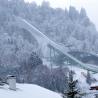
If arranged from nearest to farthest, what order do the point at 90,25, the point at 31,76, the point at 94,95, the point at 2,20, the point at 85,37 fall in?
the point at 94,95
the point at 31,76
the point at 2,20
the point at 85,37
the point at 90,25

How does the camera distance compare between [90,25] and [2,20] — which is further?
[90,25]

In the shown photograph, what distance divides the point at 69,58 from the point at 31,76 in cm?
1541

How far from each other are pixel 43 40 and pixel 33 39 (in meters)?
1.88

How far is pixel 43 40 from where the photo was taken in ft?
267

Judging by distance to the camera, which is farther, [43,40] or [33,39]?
[43,40]

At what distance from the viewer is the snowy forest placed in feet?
195

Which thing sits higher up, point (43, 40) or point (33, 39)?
point (33, 39)

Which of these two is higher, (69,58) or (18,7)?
(18,7)

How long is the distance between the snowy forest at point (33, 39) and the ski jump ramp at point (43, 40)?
1.27m

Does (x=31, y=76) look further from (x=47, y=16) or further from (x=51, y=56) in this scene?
(x=47, y=16)

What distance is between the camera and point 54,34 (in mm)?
89188

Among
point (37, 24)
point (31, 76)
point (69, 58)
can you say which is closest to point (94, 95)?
point (31, 76)

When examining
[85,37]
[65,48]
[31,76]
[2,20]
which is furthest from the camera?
[85,37]

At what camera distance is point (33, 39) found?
266 feet
